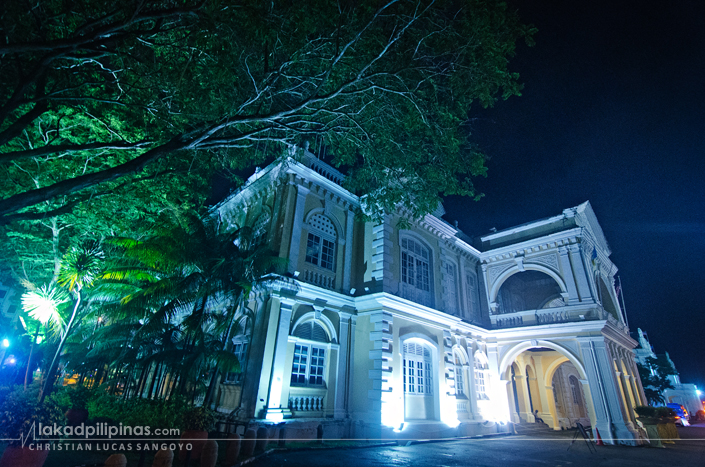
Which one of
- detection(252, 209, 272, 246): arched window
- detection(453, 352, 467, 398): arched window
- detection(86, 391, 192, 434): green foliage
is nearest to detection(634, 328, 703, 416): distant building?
detection(453, 352, 467, 398): arched window

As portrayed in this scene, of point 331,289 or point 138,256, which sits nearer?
point 138,256

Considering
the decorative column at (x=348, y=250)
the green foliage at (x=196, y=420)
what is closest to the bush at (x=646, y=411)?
the decorative column at (x=348, y=250)

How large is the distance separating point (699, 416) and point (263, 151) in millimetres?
60950

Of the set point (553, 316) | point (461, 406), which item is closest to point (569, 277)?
point (553, 316)

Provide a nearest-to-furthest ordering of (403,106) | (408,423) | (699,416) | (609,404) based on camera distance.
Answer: (403,106)
(408,423)
(609,404)
(699,416)

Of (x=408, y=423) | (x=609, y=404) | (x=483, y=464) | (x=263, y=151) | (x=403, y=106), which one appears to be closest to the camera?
(x=483, y=464)

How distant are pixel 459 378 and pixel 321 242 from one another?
380 inches

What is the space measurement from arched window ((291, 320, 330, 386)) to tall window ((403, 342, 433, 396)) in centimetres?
361

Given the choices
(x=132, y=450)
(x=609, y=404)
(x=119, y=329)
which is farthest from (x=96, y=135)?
(x=609, y=404)

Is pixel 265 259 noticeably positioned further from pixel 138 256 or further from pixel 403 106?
pixel 403 106

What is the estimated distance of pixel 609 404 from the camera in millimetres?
14430

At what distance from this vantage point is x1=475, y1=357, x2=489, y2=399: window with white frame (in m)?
17.1

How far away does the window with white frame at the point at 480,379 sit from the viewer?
56.2 feet

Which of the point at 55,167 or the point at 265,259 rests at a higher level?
the point at 55,167
